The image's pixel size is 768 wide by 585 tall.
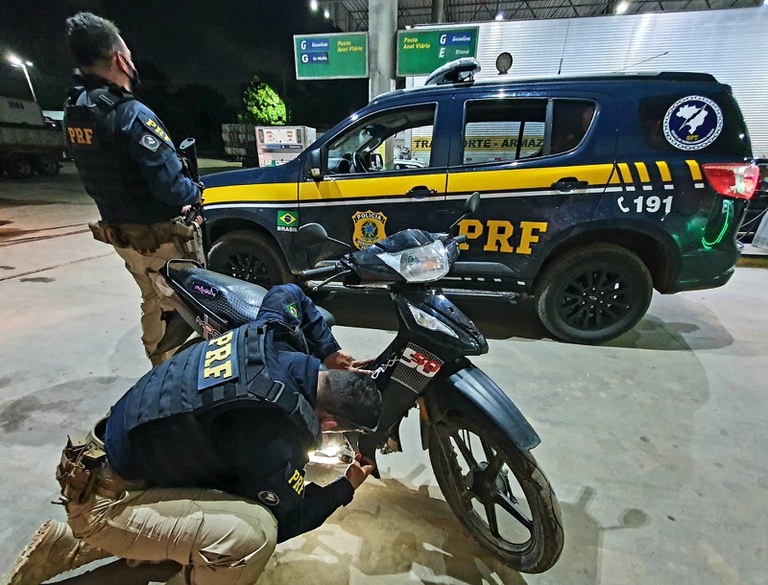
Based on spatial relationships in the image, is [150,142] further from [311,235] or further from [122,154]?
[311,235]

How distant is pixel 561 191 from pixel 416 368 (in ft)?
6.91

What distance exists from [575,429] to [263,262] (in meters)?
2.76

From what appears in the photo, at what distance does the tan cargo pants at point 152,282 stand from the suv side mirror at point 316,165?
124 cm

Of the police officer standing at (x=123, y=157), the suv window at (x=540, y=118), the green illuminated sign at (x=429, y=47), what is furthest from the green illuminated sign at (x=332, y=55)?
the police officer standing at (x=123, y=157)

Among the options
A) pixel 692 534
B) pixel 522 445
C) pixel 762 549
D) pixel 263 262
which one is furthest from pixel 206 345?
pixel 263 262

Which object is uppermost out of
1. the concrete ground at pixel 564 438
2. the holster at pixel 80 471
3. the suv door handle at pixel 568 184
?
the suv door handle at pixel 568 184

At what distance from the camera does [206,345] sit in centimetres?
104

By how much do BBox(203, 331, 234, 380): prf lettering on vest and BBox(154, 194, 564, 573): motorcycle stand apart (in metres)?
0.44

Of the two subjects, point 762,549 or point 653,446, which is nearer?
point 762,549

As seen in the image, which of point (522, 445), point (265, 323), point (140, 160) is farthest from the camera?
point (140, 160)

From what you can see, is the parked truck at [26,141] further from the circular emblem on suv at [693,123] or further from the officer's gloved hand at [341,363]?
the circular emblem on suv at [693,123]

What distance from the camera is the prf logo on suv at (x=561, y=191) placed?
2.66 m

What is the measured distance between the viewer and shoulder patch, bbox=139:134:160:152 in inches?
78.9

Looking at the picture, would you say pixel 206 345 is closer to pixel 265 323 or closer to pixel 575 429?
pixel 265 323
